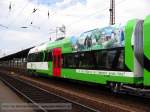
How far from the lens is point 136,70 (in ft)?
56.2

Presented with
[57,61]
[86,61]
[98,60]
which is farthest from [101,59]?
[57,61]

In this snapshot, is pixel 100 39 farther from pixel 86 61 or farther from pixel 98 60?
pixel 86 61

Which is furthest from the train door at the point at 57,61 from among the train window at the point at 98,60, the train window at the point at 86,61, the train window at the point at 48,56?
the train window at the point at 86,61

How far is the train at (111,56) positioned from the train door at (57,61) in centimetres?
8

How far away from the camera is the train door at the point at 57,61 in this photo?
1134 inches

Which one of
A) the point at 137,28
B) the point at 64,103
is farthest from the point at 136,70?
the point at 64,103

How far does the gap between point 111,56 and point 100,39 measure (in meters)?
1.90

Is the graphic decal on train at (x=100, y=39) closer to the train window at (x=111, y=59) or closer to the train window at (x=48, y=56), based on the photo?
the train window at (x=111, y=59)

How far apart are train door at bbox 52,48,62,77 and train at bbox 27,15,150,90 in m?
0.08

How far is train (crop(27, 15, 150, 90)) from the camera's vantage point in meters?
17.1

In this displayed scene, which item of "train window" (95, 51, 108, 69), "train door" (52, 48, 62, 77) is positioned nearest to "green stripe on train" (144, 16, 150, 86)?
"train window" (95, 51, 108, 69)

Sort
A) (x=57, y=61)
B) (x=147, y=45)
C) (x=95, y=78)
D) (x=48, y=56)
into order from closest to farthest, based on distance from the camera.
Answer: (x=147, y=45)
(x=95, y=78)
(x=57, y=61)
(x=48, y=56)

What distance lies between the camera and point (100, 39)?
68.7ft

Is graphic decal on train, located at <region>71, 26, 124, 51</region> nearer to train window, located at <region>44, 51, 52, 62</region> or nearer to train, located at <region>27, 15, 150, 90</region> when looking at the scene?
train, located at <region>27, 15, 150, 90</region>
